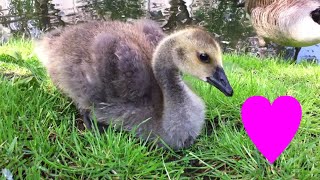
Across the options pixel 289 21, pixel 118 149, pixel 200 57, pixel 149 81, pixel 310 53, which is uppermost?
pixel 200 57

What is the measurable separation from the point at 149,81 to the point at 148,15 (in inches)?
271

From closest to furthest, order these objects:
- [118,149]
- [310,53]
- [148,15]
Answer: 1. [118,149]
2. [310,53]
3. [148,15]

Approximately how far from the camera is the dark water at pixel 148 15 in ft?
25.5

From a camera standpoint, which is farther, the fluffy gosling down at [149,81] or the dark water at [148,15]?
the dark water at [148,15]

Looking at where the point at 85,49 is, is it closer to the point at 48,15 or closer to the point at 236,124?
the point at 236,124

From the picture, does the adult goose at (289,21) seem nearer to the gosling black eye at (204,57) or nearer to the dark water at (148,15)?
the dark water at (148,15)

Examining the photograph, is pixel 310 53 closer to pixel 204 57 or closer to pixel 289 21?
pixel 289 21

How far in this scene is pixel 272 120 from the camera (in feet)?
5.44

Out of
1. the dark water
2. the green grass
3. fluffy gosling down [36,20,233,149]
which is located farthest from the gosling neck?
the dark water

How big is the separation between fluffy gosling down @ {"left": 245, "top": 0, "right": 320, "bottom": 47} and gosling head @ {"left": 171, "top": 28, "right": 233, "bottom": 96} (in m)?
3.83

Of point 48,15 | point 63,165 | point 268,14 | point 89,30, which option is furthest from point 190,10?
point 63,165

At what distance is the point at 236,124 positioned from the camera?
2.49 metres

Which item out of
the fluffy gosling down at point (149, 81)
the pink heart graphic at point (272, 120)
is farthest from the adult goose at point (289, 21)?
the pink heart graphic at point (272, 120)

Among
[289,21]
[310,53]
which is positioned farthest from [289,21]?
[310,53]
